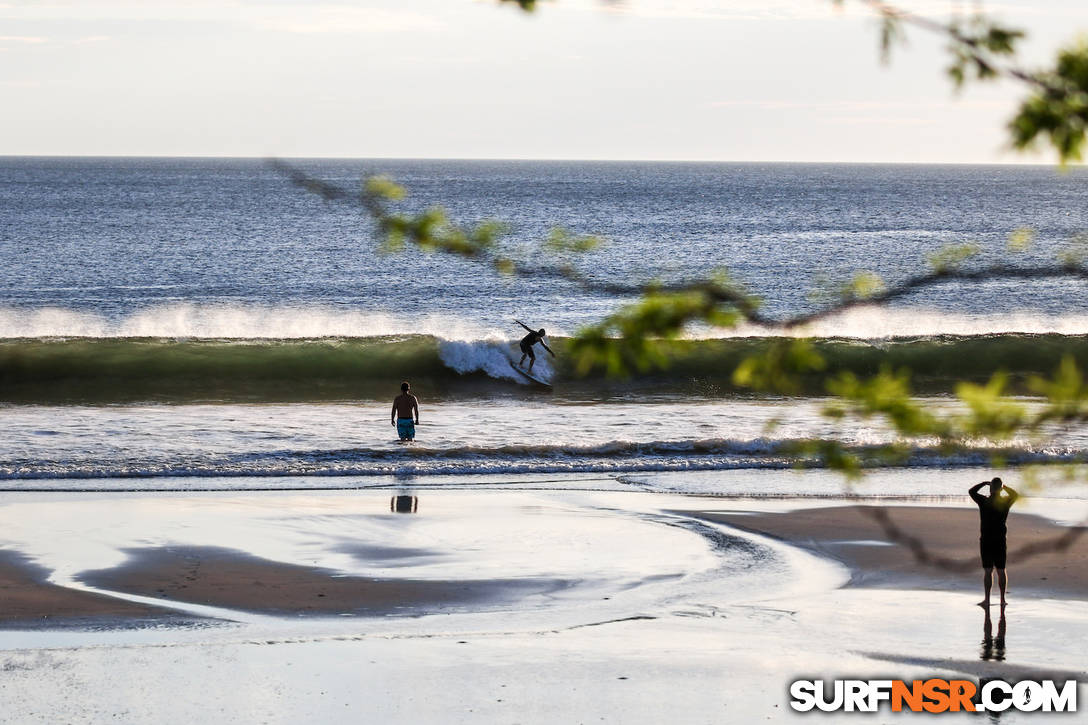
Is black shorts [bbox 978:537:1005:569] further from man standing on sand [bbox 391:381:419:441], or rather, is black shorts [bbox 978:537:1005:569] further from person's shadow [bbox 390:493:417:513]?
man standing on sand [bbox 391:381:419:441]

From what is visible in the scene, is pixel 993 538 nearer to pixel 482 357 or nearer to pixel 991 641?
pixel 991 641

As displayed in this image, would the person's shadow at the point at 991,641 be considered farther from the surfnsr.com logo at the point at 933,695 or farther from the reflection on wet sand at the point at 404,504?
the reflection on wet sand at the point at 404,504

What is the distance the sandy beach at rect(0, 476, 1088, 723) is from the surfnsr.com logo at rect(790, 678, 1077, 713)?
0.21 metres

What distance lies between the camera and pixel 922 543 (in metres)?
14.1

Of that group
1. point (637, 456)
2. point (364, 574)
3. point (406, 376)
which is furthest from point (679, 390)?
point (364, 574)

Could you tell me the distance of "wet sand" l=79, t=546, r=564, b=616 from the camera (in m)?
12.9

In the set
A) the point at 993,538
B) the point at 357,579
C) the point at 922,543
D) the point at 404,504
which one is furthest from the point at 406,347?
the point at 993,538

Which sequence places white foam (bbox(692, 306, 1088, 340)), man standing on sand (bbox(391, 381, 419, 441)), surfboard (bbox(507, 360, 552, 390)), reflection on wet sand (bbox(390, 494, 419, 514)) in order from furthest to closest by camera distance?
white foam (bbox(692, 306, 1088, 340)) → surfboard (bbox(507, 360, 552, 390)) → man standing on sand (bbox(391, 381, 419, 441)) → reflection on wet sand (bbox(390, 494, 419, 514))

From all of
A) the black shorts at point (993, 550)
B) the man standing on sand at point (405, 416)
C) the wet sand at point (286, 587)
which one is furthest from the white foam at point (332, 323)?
the black shorts at point (993, 550)

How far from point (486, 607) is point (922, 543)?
4.73 meters

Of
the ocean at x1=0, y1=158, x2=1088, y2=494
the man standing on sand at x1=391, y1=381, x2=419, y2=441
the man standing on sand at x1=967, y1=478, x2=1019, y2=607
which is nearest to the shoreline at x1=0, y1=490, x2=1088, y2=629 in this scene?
the man standing on sand at x1=967, y1=478, x2=1019, y2=607

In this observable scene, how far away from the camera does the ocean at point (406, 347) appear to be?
22250 mm

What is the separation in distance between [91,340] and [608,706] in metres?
32.4

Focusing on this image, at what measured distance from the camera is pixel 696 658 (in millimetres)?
10859
